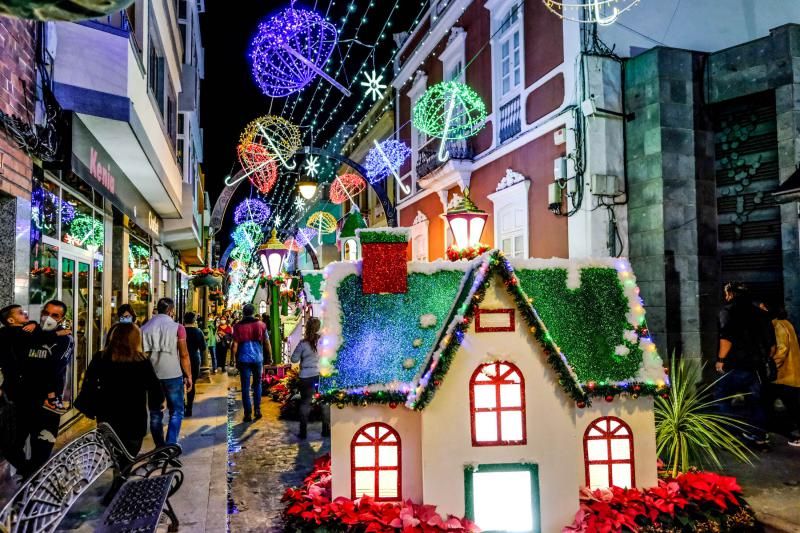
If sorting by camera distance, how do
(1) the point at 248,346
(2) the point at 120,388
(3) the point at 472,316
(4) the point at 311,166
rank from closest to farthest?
(3) the point at 472,316 < (2) the point at 120,388 < (1) the point at 248,346 < (4) the point at 311,166

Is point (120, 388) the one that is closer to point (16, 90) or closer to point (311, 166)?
point (16, 90)

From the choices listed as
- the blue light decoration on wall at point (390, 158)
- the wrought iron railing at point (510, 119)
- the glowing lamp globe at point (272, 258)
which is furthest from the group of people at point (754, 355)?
the blue light decoration on wall at point (390, 158)

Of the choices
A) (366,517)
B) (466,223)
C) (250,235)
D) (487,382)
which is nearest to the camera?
(366,517)

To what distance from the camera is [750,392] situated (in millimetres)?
7535

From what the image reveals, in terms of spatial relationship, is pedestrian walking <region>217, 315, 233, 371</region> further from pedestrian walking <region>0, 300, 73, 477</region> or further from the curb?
the curb

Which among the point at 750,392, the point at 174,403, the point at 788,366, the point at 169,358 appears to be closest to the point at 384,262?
the point at 169,358

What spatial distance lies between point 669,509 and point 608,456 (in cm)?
62

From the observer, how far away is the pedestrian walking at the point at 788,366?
7.60 metres

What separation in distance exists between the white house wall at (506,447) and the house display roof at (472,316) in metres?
0.11

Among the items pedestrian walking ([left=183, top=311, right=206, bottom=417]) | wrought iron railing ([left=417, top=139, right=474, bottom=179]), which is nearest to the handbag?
pedestrian walking ([left=183, top=311, right=206, bottom=417])

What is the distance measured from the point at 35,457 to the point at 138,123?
15.3 ft

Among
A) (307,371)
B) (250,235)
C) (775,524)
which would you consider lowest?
(775,524)

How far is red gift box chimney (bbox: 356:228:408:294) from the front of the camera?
A: 5.09 m

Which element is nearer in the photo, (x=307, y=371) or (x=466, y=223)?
(x=466, y=223)
